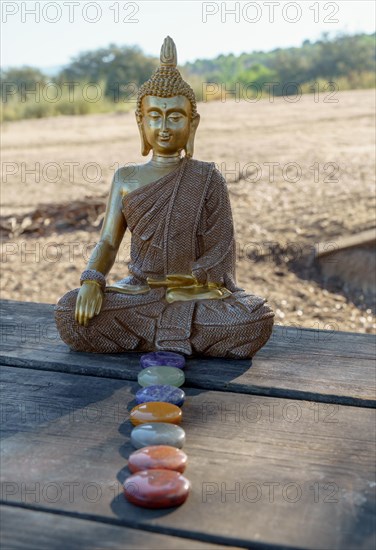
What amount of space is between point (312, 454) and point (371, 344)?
28.3 inches

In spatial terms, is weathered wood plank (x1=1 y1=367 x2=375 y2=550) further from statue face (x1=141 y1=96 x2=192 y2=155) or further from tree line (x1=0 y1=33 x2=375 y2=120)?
tree line (x1=0 y1=33 x2=375 y2=120)

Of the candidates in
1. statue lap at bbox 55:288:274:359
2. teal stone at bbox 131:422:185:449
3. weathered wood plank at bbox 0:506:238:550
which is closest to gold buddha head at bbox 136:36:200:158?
statue lap at bbox 55:288:274:359

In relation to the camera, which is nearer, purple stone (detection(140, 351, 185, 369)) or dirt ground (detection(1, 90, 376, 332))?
purple stone (detection(140, 351, 185, 369))

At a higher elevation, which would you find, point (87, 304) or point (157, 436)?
point (87, 304)

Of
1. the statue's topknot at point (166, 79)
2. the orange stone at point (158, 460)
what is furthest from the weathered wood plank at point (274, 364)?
the statue's topknot at point (166, 79)

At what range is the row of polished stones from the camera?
4.66ft

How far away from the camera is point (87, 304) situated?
211 cm

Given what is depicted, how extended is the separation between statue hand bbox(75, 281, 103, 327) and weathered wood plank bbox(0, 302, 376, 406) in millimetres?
114

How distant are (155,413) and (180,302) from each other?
52 centimetres

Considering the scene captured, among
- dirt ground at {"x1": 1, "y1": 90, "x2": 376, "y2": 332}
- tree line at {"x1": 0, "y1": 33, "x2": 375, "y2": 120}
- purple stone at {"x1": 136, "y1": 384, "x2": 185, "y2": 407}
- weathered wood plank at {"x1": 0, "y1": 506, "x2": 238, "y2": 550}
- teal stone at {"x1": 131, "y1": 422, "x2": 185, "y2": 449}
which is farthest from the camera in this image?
tree line at {"x1": 0, "y1": 33, "x2": 375, "y2": 120}

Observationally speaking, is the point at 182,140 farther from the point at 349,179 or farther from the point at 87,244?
the point at 349,179

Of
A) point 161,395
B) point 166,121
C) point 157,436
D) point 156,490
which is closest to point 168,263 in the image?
point 166,121

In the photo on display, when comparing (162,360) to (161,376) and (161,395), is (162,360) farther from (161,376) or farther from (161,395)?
(161,395)

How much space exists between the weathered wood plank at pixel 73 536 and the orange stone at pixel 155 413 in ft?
1.15
